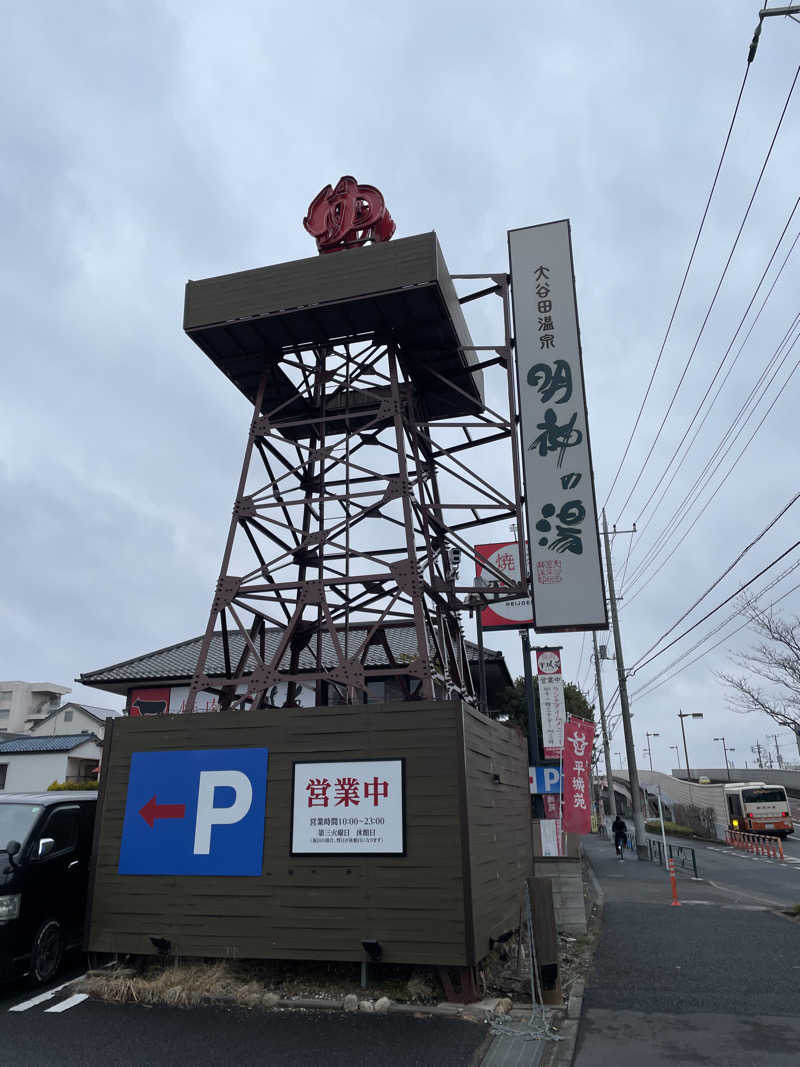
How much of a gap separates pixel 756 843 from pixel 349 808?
33.4 m

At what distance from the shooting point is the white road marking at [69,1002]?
8.08 metres

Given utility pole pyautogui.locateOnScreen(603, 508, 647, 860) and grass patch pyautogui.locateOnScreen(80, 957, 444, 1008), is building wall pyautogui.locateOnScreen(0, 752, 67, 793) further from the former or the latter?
grass patch pyautogui.locateOnScreen(80, 957, 444, 1008)

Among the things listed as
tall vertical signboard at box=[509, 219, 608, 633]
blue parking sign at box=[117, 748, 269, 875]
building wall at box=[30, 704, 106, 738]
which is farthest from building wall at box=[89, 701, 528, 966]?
building wall at box=[30, 704, 106, 738]

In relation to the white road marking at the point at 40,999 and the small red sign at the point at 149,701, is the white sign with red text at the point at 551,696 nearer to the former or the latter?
the small red sign at the point at 149,701

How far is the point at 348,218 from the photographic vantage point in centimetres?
1272

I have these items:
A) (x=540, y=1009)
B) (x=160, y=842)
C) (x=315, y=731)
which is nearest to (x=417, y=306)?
(x=315, y=731)

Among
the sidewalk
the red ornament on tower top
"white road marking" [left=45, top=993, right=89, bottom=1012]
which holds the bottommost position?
the sidewalk

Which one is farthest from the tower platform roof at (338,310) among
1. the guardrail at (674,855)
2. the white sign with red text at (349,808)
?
the guardrail at (674,855)

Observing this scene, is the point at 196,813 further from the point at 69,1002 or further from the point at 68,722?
A: the point at 68,722

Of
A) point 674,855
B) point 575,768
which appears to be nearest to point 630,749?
point 674,855

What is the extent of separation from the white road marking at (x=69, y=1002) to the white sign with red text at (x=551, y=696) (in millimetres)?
16075

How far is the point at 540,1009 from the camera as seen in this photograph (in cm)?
795

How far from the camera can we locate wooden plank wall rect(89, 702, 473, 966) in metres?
8.33

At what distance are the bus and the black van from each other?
39711 millimetres
